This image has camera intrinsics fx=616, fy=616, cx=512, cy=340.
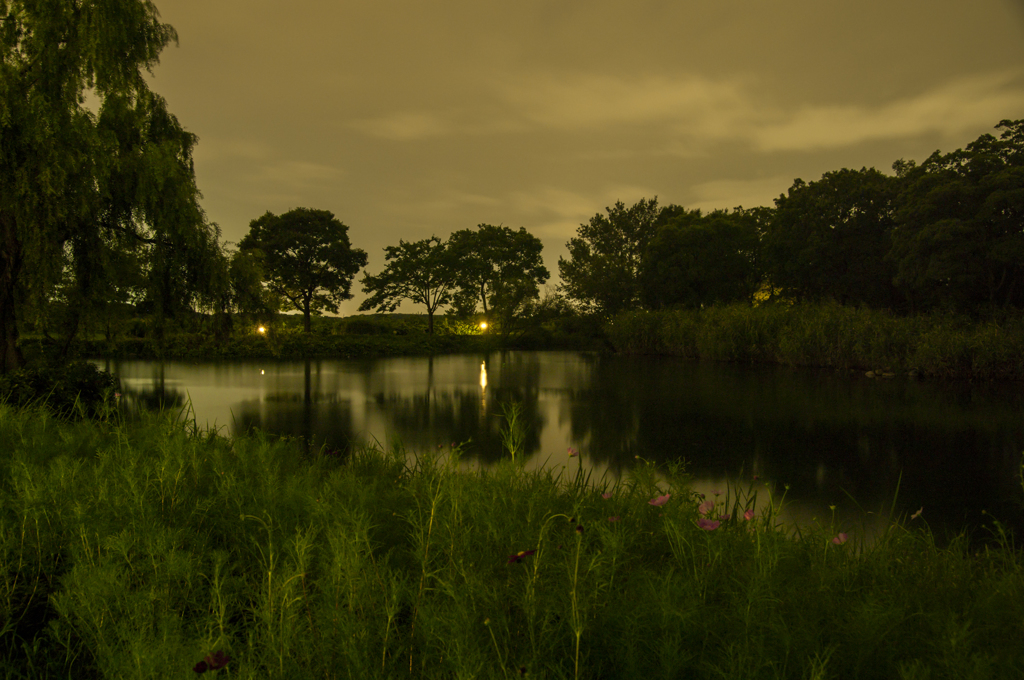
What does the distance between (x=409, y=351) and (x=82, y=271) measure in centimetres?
2615

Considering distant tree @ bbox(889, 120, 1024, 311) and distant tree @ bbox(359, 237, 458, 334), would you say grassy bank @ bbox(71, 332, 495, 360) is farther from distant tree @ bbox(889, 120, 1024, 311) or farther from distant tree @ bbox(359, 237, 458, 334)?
distant tree @ bbox(889, 120, 1024, 311)

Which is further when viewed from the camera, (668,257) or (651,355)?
(668,257)

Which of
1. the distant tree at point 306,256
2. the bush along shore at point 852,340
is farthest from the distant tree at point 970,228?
the distant tree at point 306,256

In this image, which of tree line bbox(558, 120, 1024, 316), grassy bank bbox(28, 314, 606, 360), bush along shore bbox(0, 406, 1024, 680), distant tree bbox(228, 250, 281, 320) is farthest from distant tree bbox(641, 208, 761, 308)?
bush along shore bbox(0, 406, 1024, 680)

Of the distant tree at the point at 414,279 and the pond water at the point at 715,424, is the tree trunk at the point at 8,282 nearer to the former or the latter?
the pond water at the point at 715,424

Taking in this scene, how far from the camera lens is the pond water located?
264 inches

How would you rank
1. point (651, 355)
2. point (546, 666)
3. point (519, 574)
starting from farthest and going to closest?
point (651, 355) < point (519, 574) < point (546, 666)

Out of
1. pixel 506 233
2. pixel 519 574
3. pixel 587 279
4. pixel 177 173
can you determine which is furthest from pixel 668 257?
pixel 519 574

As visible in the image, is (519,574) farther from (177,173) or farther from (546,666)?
(177,173)

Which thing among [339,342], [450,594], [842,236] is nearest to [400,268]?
[339,342]

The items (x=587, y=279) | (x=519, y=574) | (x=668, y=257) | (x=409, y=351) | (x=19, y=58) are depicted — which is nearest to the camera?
(x=519, y=574)

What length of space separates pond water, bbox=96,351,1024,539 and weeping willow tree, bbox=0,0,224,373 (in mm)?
2635

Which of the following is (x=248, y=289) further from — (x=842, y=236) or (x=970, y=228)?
(x=842, y=236)

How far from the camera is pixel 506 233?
2069 inches
